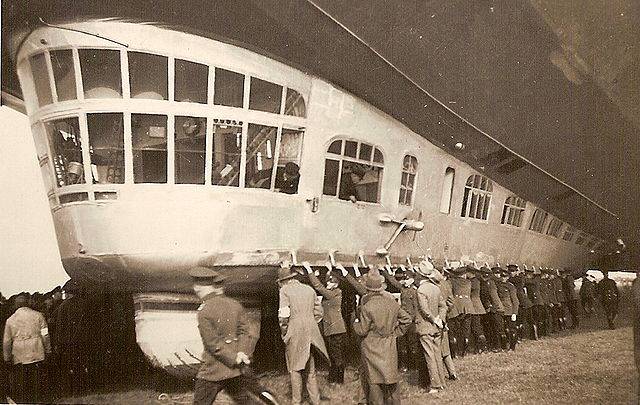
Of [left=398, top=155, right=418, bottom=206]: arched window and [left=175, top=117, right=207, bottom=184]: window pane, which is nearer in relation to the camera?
[left=175, top=117, right=207, bottom=184]: window pane

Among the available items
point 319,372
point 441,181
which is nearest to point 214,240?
point 319,372

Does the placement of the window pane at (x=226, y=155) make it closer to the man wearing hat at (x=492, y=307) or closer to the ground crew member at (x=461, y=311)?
the ground crew member at (x=461, y=311)

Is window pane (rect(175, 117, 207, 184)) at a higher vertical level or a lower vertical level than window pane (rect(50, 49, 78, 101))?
lower

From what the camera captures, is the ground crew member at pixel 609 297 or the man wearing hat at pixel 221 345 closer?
the man wearing hat at pixel 221 345

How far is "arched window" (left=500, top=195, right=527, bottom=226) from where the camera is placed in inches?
165

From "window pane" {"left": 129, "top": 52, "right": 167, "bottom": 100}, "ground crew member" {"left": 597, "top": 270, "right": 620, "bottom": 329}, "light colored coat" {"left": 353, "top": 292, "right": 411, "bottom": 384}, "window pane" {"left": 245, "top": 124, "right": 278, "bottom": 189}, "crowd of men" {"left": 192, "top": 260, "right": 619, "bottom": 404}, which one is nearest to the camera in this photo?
"crowd of men" {"left": 192, "top": 260, "right": 619, "bottom": 404}

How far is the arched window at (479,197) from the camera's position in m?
4.17

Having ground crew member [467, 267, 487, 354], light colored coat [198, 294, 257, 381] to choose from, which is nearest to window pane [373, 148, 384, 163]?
ground crew member [467, 267, 487, 354]

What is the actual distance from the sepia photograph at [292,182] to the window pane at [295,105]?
0.01 metres

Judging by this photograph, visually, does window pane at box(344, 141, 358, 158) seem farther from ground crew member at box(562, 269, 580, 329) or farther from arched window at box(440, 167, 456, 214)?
ground crew member at box(562, 269, 580, 329)

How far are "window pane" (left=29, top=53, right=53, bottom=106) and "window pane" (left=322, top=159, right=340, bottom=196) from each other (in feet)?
6.12

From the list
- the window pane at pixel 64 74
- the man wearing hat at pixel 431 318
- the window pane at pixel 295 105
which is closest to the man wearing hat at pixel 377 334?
the man wearing hat at pixel 431 318

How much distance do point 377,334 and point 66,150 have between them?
2338 millimetres

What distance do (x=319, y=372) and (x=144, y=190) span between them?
1.67 metres
